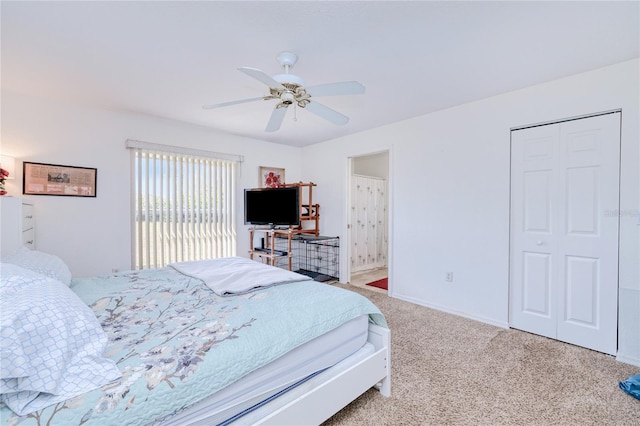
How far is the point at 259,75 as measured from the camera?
1.76 meters

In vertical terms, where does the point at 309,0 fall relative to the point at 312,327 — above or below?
above

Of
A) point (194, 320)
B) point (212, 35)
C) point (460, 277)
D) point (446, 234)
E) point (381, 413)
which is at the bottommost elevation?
point (381, 413)

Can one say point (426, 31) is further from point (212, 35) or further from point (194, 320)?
point (194, 320)

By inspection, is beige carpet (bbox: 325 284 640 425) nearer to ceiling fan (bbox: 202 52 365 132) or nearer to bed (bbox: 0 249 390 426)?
bed (bbox: 0 249 390 426)

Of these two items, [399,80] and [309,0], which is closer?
[309,0]

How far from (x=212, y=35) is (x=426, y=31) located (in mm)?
1444

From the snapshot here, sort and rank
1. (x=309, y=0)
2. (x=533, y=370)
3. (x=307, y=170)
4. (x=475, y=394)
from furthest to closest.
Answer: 1. (x=307, y=170)
2. (x=533, y=370)
3. (x=475, y=394)
4. (x=309, y=0)

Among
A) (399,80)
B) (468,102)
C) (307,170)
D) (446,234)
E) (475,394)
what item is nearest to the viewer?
(475,394)

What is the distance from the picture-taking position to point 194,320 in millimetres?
1410

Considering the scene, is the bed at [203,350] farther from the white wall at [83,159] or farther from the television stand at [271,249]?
the television stand at [271,249]

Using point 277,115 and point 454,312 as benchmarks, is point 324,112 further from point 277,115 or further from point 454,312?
point 454,312

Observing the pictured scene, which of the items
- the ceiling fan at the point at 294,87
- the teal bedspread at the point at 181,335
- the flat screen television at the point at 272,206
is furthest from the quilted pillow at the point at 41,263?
the flat screen television at the point at 272,206

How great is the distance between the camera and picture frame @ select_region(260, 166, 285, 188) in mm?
4695

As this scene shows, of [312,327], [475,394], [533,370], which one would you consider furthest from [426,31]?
[533,370]
